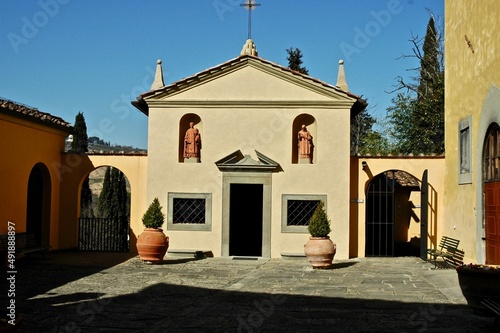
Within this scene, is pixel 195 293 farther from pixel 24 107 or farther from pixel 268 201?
pixel 24 107

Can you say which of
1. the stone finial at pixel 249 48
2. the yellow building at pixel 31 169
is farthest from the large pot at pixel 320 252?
the stone finial at pixel 249 48

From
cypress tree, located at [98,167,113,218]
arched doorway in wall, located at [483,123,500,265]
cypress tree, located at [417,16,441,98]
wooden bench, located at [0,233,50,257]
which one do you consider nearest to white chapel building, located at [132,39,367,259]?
wooden bench, located at [0,233,50,257]

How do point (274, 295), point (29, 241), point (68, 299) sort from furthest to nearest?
point (29, 241) → point (274, 295) → point (68, 299)

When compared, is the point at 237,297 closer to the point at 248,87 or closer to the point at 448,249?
the point at 448,249

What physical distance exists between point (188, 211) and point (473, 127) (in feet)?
27.1

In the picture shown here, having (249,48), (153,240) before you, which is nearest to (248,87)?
(249,48)

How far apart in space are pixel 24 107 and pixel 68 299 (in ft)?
27.0

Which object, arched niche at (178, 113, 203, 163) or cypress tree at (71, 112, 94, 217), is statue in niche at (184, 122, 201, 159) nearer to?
arched niche at (178, 113, 203, 163)

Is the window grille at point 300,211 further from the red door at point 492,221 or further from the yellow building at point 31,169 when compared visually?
the yellow building at point 31,169

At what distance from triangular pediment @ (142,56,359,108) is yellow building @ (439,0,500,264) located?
3159 mm

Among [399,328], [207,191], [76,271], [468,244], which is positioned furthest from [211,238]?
[399,328]

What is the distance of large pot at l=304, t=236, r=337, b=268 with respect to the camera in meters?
14.5

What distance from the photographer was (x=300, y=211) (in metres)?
17.0

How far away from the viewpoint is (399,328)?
796 centimetres
